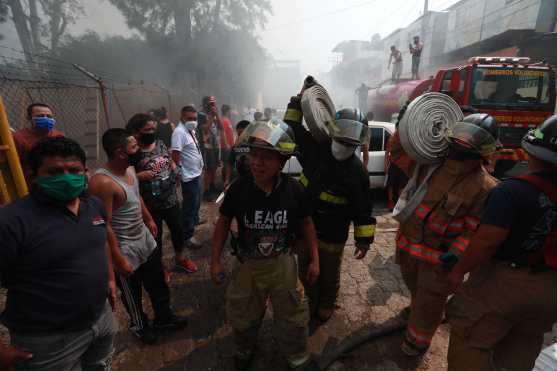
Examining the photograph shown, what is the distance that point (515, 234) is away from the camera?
155 centimetres

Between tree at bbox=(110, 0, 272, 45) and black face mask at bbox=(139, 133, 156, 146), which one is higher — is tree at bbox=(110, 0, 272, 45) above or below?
above

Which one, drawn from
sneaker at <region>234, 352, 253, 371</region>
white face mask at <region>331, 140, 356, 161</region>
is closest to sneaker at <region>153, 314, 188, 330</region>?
sneaker at <region>234, 352, 253, 371</region>

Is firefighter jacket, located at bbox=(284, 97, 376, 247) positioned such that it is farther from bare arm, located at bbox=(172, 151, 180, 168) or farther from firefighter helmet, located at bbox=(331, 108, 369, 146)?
bare arm, located at bbox=(172, 151, 180, 168)

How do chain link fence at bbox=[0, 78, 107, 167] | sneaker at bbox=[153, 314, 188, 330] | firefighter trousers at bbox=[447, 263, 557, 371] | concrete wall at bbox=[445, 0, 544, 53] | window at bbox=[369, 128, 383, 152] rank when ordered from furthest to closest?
concrete wall at bbox=[445, 0, 544, 53] → chain link fence at bbox=[0, 78, 107, 167] → window at bbox=[369, 128, 383, 152] → sneaker at bbox=[153, 314, 188, 330] → firefighter trousers at bbox=[447, 263, 557, 371]

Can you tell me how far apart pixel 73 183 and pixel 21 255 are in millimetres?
393

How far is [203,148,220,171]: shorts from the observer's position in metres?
6.10

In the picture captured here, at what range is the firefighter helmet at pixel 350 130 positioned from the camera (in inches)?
89.8

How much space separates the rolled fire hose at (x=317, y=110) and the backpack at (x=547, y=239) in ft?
4.44

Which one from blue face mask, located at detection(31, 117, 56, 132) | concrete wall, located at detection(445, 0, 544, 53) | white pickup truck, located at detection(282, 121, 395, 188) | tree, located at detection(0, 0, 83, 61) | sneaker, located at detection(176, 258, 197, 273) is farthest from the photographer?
tree, located at detection(0, 0, 83, 61)

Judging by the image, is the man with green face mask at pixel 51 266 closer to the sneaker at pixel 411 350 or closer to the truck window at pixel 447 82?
the sneaker at pixel 411 350

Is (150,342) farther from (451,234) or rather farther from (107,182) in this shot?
(451,234)

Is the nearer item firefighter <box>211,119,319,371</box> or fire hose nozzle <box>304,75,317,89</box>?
firefighter <box>211,119,319,371</box>

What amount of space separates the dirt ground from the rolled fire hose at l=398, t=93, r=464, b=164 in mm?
1686

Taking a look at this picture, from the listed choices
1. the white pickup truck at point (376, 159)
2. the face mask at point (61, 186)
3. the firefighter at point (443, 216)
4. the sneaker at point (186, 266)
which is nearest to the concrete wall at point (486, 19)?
the white pickup truck at point (376, 159)
